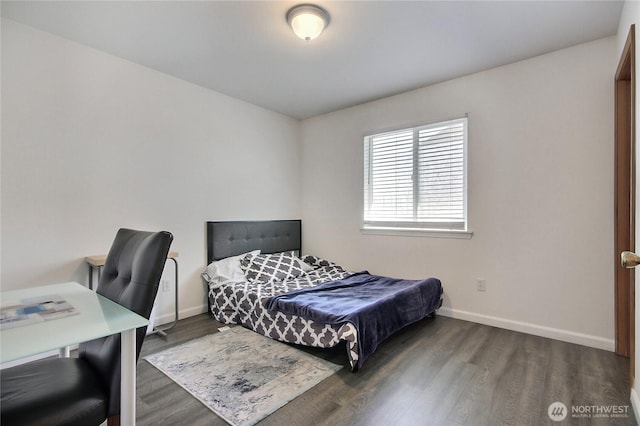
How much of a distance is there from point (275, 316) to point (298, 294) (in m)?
0.28

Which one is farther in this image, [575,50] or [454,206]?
[454,206]

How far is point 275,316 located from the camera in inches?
103

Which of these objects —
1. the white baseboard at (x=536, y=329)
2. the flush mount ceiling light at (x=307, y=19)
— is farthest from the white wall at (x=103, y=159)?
the white baseboard at (x=536, y=329)

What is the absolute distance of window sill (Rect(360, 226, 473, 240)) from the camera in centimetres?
314

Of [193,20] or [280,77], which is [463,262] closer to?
[280,77]

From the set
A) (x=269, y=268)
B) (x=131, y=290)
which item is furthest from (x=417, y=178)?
(x=131, y=290)

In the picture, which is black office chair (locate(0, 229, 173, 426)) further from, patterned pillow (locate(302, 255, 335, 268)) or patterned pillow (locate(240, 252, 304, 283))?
patterned pillow (locate(302, 255, 335, 268))

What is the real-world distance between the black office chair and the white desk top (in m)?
0.07

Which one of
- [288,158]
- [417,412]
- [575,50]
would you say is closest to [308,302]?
[417,412]

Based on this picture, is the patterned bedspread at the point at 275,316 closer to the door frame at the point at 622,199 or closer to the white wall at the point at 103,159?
the white wall at the point at 103,159

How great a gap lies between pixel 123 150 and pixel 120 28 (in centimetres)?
96

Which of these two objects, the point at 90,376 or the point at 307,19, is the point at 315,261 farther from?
the point at 90,376

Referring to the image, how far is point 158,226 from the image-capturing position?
302 cm

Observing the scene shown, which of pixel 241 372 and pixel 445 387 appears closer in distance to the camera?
pixel 445 387
